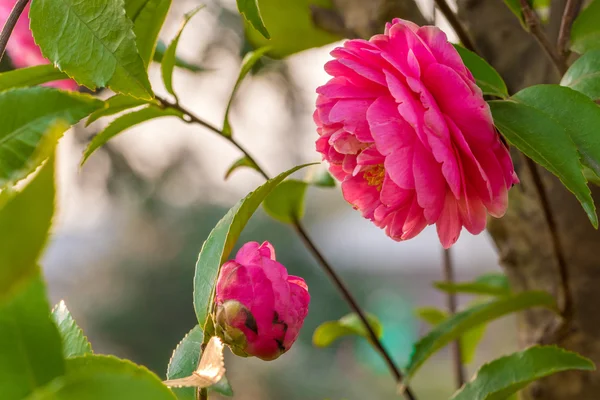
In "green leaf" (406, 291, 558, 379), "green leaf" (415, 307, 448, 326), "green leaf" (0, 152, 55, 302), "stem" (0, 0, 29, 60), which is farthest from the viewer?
"green leaf" (415, 307, 448, 326)

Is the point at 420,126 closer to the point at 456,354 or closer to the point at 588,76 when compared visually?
the point at 588,76

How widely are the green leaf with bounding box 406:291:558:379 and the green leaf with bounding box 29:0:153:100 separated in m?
0.27

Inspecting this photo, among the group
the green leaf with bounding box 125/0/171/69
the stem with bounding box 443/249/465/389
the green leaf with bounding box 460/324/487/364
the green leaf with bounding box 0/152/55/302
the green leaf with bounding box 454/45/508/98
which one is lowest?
the green leaf with bounding box 460/324/487/364

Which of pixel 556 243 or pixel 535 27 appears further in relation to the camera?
pixel 556 243

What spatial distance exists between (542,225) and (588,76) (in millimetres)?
205

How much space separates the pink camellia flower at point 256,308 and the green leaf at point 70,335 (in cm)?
5

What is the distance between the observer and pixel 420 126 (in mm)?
251

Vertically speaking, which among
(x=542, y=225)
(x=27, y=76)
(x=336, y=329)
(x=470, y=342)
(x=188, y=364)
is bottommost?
(x=470, y=342)

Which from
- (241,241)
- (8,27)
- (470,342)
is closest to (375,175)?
(8,27)

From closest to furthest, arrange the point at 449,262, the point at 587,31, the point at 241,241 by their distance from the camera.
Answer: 1. the point at 587,31
2. the point at 449,262
3. the point at 241,241

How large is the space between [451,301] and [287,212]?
0.89 ft

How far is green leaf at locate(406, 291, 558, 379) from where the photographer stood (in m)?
0.44

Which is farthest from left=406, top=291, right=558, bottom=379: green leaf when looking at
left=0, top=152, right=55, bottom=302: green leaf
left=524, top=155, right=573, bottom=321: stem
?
left=0, top=152, right=55, bottom=302: green leaf

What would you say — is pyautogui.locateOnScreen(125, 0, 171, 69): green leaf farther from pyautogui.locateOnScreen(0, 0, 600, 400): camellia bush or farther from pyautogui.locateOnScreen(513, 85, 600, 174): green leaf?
pyautogui.locateOnScreen(513, 85, 600, 174): green leaf
